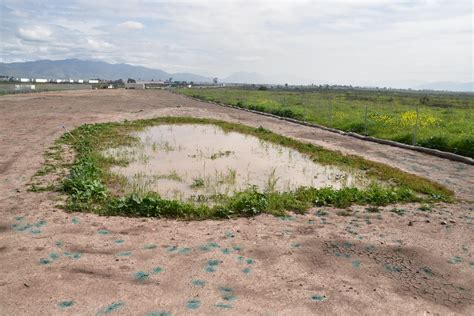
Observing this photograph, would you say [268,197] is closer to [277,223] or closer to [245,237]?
[277,223]

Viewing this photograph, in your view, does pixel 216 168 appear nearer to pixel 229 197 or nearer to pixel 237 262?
pixel 229 197

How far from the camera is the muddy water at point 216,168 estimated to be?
924cm

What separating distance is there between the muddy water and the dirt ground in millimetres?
2219

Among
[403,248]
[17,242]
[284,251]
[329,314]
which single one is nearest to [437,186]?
[403,248]

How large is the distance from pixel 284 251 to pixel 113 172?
6.35 m

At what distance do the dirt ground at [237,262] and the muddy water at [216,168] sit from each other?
2.22 meters

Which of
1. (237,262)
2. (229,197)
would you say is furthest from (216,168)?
(237,262)

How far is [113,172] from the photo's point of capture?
10250mm

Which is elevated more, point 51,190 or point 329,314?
point 51,190

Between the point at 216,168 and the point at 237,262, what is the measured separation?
6.31 m

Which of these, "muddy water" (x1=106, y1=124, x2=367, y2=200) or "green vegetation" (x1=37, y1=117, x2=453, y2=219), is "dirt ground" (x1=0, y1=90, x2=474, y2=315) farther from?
"muddy water" (x1=106, y1=124, x2=367, y2=200)

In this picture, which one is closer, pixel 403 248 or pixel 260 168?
pixel 403 248

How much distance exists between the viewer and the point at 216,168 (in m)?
11.3

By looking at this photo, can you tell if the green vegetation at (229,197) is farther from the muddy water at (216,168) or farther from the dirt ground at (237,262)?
the muddy water at (216,168)
